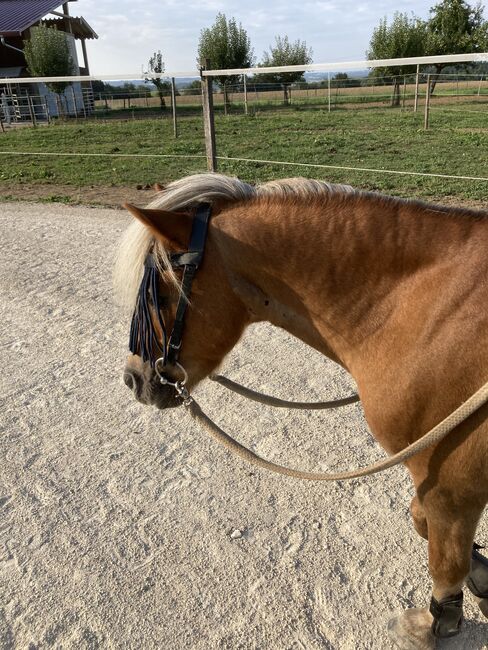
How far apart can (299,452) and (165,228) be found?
1736 mm

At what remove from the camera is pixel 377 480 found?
2.75m

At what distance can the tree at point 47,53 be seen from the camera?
27.6 meters

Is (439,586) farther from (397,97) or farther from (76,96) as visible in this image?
(76,96)

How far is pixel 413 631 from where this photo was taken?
194 cm

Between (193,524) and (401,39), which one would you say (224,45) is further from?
(193,524)

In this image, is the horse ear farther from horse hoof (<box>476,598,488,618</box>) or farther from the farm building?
the farm building

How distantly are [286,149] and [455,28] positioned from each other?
105ft

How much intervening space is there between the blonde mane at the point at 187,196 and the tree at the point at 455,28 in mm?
39856

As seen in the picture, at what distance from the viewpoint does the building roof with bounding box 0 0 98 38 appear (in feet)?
99.4

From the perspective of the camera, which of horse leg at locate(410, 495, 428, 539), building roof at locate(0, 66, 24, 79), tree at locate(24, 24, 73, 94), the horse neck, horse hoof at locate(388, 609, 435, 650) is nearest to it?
the horse neck

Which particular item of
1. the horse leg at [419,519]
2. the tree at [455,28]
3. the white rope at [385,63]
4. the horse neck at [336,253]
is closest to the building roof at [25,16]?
the tree at [455,28]

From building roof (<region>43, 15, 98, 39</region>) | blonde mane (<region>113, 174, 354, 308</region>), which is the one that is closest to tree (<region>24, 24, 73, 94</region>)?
building roof (<region>43, 15, 98, 39</region>)

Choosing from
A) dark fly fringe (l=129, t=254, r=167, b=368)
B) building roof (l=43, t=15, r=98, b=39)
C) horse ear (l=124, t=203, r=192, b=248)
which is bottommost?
dark fly fringe (l=129, t=254, r=167, b=368)

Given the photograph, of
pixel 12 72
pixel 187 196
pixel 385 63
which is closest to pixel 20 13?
pixel 12 72
